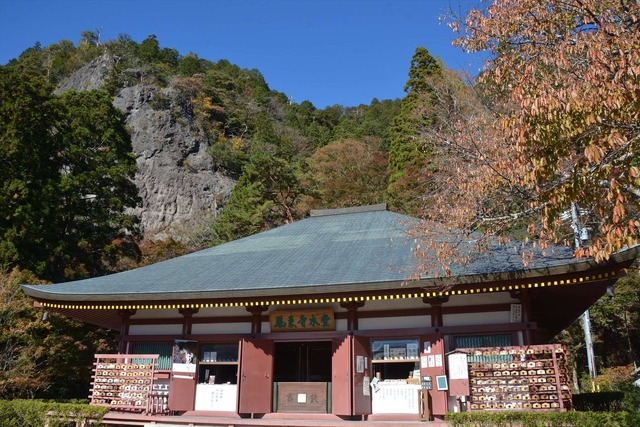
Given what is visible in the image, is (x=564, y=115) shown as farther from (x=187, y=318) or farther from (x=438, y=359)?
(x=187, y=318)

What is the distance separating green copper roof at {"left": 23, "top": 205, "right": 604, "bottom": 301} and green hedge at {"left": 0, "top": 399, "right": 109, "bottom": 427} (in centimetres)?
241

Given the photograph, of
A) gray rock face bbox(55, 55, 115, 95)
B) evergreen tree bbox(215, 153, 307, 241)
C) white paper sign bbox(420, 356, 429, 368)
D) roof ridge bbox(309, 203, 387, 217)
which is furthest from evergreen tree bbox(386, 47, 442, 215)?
gray rock face bbox(55, 55, 115, 95)

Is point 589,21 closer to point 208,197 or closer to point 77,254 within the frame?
point 77,254

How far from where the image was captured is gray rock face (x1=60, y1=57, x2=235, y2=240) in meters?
49.9

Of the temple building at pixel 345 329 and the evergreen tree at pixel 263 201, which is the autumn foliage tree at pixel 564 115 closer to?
the temple building at pixel 345 329

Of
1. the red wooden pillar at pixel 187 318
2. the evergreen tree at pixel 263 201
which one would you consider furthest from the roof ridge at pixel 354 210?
the evergreen tree at pixel 263 201

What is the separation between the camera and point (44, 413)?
11.8 meters

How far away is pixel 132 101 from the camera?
57.1m

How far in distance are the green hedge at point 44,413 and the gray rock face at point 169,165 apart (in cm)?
3367

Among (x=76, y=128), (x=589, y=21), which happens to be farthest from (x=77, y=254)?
(x=589, y=21)

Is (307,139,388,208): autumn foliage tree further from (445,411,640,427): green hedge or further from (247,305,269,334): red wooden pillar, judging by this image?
(445,411,640,427): green hedge

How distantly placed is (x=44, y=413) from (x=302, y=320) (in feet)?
20.2

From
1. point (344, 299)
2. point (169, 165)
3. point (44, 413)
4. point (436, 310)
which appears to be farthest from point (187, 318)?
point (169, 165)

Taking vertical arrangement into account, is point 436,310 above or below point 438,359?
above
